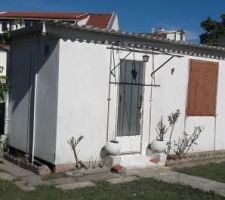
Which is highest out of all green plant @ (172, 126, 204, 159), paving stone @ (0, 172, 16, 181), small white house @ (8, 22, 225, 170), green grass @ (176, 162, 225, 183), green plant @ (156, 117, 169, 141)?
small white house @ (8, 22, 225, 170)

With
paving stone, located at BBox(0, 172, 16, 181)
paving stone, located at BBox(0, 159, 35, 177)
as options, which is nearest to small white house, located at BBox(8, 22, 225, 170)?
paving stone, located at BBox(0, 159, 35, 177)

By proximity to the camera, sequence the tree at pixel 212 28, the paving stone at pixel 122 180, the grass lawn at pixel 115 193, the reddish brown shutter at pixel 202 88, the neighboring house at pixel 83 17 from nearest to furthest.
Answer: the grass lawn at pixel 115 193, the paving stone at pixel 122 180, the reddish brown shutter at pixel 202 88, the neighboring house at pixel 83 17, the tree at pixel 212 28

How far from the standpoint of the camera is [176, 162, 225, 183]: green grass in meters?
10.3

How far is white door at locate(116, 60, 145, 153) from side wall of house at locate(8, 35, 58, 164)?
1.79m

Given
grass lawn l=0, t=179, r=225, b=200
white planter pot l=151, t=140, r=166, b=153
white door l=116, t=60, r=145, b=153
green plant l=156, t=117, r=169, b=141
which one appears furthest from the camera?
green plant l=156, t=117, r=169, b=141

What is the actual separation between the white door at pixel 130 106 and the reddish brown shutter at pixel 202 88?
1924 mm

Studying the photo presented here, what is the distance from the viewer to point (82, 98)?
32.7ft

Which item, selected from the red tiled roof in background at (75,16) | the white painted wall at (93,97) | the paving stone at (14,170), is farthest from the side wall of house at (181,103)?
the red tiled roof in background at (75,16)

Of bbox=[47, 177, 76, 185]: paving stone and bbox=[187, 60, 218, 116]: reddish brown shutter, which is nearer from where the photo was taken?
bbox=[47, 177, 76, 185]: paving stone

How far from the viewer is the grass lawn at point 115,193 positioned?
7848mm

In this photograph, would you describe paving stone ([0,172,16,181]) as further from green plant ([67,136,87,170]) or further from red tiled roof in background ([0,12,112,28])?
red tiled roof in background ([0,12,112,28])

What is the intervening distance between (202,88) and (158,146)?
8.83 ft

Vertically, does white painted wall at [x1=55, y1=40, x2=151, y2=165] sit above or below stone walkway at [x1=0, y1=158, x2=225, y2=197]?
above

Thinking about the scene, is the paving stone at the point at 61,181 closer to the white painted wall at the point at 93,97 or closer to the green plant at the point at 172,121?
the white painted wall at the point at 93,97
